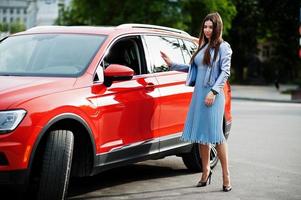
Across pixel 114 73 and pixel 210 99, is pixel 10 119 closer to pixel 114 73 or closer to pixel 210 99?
pixel 114 73

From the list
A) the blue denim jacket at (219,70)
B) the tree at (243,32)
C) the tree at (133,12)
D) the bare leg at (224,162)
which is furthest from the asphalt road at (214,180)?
the tree at (243,32)

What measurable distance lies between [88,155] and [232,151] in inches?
183

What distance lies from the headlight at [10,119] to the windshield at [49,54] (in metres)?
0.97

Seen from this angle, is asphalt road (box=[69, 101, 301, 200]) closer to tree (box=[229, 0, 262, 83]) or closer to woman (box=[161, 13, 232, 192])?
woman (box=[161, 13, 232, 192])

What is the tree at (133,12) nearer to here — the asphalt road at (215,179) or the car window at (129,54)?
the asphalt road at (215,179)

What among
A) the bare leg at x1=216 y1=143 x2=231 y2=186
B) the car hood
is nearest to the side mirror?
the car hood

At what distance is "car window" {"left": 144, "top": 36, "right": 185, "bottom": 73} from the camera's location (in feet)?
22.4

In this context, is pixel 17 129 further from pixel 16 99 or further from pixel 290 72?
pixel 290 72

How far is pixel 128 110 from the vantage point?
6098 mm

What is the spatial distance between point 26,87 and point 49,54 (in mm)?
1003

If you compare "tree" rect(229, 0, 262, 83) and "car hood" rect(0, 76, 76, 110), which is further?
"tree" rect(229, 0, 262, 83)

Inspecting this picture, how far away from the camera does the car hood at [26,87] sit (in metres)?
4.96

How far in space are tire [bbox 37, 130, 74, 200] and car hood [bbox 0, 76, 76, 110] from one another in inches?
14.6

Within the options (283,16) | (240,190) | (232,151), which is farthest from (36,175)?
(283,16)
